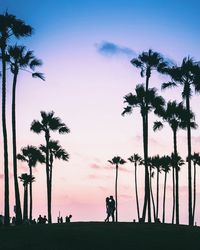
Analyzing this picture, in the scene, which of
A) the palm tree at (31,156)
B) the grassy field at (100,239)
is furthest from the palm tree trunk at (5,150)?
the palm tree at (31,156)

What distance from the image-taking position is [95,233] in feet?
81.4

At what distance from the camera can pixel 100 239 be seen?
22.9 m

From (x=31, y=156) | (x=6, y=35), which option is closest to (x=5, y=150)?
(x=6, y=35)

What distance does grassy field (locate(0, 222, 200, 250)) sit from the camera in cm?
2114

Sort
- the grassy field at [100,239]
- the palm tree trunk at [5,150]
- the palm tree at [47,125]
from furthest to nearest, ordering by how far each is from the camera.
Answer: the palm tree at [47,125] < the palm tree trunk at [5,150] < the grassy field at [100,239]

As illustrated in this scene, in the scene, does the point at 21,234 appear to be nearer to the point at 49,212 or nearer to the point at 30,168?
the point at 49,212

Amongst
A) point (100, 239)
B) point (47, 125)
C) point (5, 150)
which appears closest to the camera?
point (100, 239)

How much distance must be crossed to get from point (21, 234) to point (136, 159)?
249 feet

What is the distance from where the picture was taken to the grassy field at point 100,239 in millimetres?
21141

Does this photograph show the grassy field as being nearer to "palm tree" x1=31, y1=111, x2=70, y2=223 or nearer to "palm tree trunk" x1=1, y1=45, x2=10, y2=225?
"palm tree trunk" x1=1, y1=45, x2=10, y2=225

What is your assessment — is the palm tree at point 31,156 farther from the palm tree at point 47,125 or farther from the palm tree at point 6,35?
the palm tree at point 6,35

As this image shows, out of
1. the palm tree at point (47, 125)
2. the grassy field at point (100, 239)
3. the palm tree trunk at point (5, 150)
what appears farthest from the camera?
the palm tree at point (47, 125)

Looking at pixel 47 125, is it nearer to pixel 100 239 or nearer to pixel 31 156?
pixel 31 156

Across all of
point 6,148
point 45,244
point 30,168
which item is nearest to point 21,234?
point 45,244
